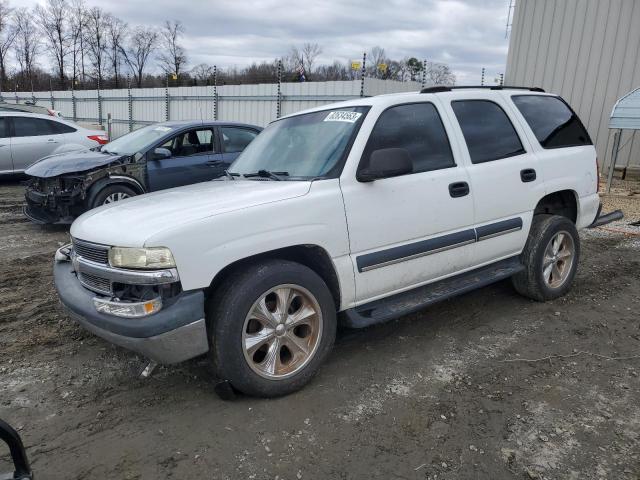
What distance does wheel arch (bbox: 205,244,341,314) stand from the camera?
303 centimetres

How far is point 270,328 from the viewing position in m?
3.10

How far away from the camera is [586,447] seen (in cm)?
273

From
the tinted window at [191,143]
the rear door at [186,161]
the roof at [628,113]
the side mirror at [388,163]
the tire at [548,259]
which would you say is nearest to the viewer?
the side mirror at [388,163]

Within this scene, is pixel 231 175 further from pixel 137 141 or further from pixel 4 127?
pixel 4 127

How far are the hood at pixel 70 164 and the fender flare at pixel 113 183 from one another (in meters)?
0.22

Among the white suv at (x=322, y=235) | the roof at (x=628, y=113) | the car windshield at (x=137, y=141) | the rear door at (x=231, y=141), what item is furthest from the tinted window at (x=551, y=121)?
the roof at (x=628, y=113)

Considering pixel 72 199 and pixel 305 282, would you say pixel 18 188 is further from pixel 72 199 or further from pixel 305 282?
pixel 305 282

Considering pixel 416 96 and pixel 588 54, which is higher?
pixel 588 54

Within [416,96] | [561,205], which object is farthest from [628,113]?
[416,96]

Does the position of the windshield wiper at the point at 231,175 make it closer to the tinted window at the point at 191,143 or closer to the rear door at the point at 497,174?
the rear door at the point at 497,174

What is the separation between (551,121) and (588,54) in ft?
32.5

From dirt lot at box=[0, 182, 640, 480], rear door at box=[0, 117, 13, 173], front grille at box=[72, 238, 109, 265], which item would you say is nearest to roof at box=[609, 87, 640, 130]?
dirt lot at box=[0, 182, 640, 480]

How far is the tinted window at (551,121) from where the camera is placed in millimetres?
4605

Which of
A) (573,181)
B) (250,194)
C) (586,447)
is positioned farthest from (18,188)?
(586,447)
